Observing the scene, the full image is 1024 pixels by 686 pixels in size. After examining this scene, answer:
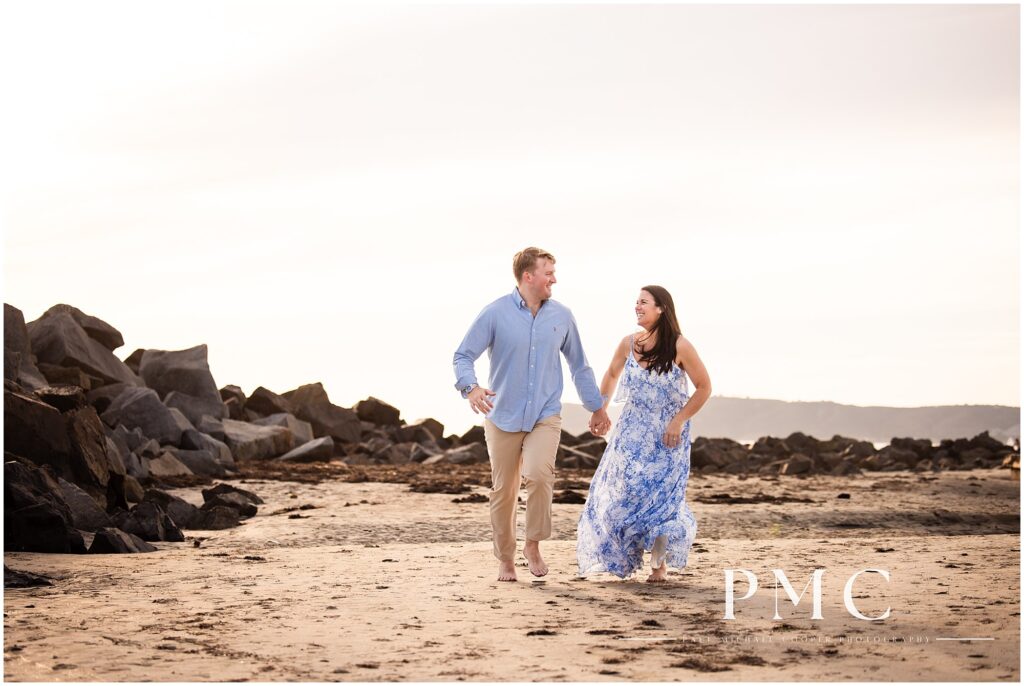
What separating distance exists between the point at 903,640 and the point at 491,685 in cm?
209

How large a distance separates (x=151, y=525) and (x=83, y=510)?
0.76 m

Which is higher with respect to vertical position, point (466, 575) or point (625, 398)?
point (625, 398)

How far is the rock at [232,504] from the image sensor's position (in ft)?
43.6

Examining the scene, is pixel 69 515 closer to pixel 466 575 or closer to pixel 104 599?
pixel 104 599

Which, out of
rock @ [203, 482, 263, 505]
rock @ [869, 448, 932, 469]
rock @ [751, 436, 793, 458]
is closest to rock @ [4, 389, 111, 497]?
rock @ [203, 482, 263, 505]

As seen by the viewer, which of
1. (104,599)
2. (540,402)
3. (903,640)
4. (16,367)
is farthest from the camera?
(16,367)

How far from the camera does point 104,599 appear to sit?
740 centimetres

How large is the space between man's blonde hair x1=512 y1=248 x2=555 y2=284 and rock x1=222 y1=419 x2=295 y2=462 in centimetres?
1500

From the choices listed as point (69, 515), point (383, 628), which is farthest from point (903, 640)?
point (69, 515)

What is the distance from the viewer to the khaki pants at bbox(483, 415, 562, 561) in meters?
8.05

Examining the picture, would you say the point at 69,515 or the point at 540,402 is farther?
the point at 69,515

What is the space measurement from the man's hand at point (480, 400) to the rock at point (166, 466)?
10717 mm

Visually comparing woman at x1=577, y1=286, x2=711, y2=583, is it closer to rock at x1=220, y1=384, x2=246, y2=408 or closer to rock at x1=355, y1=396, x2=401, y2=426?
rock at x1=220, y1=384, x2=246, y2=408

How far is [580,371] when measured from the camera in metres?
8.45
